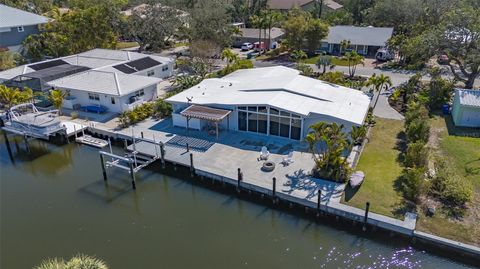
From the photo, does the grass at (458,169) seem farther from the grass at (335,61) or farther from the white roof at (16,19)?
the white roof at (16,19)

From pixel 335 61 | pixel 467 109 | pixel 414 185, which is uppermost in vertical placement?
pixel 467 109

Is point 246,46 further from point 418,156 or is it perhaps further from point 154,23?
point 418,156

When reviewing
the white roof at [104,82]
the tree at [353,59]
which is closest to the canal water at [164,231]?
the white roof at [104,82]

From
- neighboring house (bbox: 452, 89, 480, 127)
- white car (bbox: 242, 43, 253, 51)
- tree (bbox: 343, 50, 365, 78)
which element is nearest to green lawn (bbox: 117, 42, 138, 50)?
white car (bbox: 242, 43, 253, 51)

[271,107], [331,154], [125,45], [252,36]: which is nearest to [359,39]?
[252,36]

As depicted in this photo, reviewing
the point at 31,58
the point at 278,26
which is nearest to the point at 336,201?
the point at 31,58

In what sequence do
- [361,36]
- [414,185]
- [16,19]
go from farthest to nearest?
[361,36]
[16,19]
[414,185]
